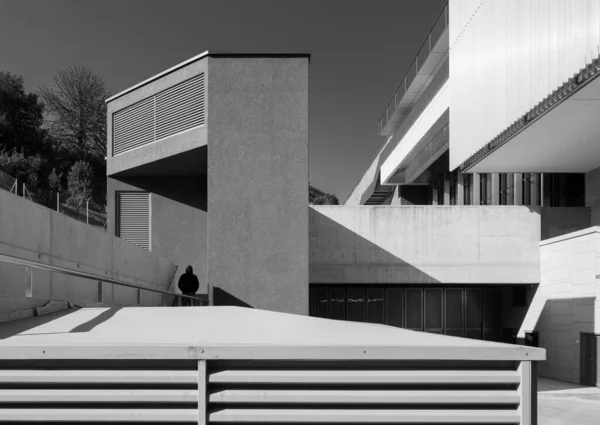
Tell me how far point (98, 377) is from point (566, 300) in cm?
1942

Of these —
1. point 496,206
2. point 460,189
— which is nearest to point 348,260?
point 496,206

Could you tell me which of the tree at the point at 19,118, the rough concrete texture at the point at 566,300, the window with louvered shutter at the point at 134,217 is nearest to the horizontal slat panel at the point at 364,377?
the rough concrete texture at the point at 566,300

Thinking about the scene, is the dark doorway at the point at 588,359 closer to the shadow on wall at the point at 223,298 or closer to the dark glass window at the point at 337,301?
the dark glass window at the point at 337,301

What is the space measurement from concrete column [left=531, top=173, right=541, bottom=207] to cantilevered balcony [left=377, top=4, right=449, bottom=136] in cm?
631

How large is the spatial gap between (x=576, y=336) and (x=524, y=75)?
9035mm

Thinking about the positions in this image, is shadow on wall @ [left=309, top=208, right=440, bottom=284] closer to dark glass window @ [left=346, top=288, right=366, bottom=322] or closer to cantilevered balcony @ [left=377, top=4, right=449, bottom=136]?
dark glass window @ [left=346, top=288, right=366, bottom=322]

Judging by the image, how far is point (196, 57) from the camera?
16734 millimetres

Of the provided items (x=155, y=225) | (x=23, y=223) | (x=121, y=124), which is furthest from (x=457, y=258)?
(x=23, y=223)

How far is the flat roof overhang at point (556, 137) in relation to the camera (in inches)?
515

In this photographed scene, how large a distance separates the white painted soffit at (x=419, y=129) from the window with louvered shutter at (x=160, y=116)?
10160mm

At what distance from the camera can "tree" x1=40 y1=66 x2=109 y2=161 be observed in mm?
59281

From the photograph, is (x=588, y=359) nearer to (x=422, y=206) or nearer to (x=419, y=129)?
(x=422, y=206)

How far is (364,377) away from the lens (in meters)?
3.06

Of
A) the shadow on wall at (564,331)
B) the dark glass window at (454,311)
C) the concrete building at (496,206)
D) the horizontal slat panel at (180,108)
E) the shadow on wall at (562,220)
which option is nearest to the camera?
the concrete building at (496,206)
